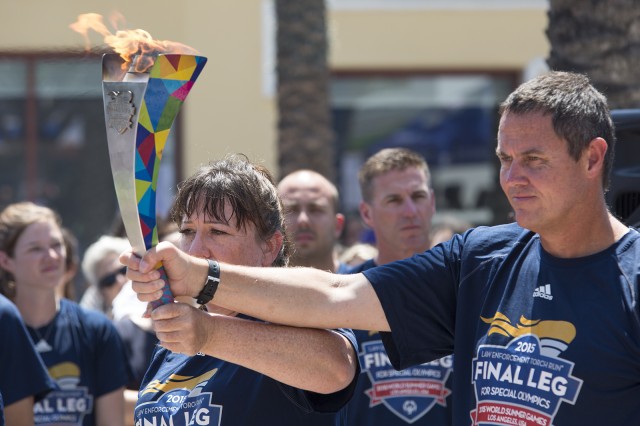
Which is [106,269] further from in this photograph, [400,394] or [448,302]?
[448,302]

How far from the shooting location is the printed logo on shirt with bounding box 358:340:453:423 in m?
4.01

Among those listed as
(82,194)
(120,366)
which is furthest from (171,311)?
(82,194)

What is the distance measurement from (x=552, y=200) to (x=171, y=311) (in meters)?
0.99

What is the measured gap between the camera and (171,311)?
236cm

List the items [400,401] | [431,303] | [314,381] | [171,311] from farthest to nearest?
[400,401], [431,303], [314,381], [171,311]

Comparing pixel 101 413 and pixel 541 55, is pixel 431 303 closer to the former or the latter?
pixel 101 413

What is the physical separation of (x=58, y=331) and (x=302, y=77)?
4.29 metres

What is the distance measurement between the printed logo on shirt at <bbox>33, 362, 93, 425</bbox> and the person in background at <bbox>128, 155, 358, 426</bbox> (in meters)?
1.84

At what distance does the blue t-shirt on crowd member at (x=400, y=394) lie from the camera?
13.1ft

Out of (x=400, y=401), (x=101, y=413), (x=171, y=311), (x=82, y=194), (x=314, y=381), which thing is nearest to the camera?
(x=171, y=311)

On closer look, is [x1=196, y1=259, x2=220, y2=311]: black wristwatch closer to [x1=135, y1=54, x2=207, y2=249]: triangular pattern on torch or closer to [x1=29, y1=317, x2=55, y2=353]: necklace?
[x1=135, y1=54, x2=207, y2=249]: triangular pattern on torch

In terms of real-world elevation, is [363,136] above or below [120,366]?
above

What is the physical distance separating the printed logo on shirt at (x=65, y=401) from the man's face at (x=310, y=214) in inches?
51.3

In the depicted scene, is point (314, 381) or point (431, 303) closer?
point (314, 381)
